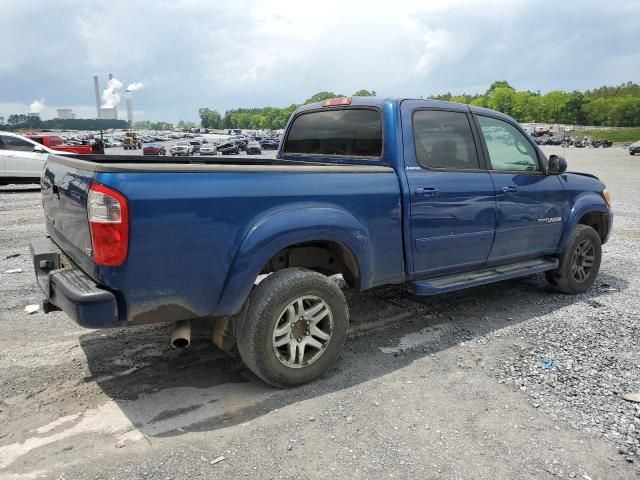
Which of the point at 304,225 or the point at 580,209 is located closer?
the point at 304,225

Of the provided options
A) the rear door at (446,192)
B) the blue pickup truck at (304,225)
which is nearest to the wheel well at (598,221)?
the blue pickup truck at (304,225)

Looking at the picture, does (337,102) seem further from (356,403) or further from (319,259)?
(356,403)

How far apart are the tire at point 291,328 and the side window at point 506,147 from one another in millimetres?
2249

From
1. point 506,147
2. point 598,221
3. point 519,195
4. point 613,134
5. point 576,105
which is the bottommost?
point 598,221

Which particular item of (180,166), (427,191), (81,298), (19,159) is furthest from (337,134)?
(19,159)

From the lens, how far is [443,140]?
14.3 feet

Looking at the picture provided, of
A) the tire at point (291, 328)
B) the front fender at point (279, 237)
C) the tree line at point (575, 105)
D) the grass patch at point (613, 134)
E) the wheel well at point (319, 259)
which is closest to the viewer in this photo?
the front fender at point (279, 237)

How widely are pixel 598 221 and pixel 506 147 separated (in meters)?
1.93

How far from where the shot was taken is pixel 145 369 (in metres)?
3.71

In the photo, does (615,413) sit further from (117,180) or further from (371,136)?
(117,180)

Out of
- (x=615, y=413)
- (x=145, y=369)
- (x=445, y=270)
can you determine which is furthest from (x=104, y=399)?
(x=615, y=413)

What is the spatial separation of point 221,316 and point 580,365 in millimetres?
2659

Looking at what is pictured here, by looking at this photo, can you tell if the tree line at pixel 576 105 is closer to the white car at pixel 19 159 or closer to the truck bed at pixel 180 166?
the white car at pixel 19 159

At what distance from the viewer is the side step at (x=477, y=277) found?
4090 mm
